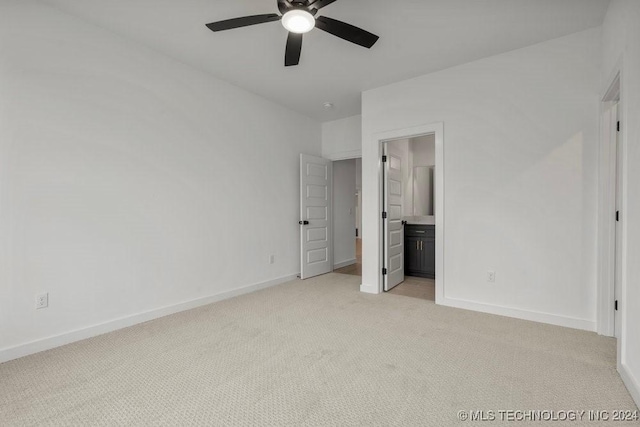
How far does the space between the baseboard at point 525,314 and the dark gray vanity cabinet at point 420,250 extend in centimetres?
140

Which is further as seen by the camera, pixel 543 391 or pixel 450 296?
pixel 450 296

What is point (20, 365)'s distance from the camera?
2.14m

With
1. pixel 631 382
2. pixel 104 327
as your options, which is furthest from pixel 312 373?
pixel 104 327

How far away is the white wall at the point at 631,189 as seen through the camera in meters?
1.73

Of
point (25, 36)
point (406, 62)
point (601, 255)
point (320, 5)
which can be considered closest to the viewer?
point (320, 5)

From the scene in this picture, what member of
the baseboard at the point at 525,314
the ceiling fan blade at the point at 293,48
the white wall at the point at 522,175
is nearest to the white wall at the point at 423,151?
the white wall at the point at 522,175

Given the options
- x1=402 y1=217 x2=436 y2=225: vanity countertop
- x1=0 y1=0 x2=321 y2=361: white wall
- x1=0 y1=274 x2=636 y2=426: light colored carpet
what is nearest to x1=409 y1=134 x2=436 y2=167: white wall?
x1=402 y1=217 x2=436 y2=225: vanity countertop

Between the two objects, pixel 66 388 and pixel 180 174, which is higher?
pixel 180 174

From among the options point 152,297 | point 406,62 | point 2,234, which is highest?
point 406,62

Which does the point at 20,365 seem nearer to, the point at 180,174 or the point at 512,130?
the point at 180,174

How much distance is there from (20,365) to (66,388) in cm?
63

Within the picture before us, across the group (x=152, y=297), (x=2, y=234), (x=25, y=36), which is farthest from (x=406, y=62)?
(x=2, y=234)

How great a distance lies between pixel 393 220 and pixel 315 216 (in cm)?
133

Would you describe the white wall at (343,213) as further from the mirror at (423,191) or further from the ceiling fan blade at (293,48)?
the ceiling fan blade at (293,48)
